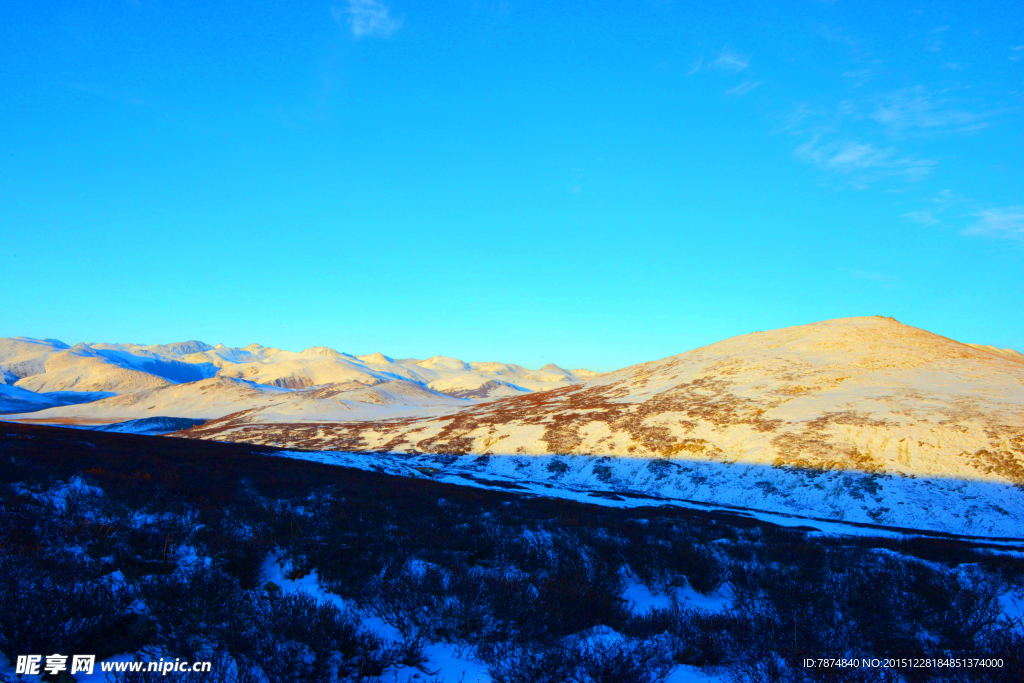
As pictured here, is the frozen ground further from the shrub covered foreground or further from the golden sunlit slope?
the shrub covered foreground

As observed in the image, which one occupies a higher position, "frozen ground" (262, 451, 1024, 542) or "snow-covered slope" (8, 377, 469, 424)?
"snow-covered slope" (8, 377, 469, 424)

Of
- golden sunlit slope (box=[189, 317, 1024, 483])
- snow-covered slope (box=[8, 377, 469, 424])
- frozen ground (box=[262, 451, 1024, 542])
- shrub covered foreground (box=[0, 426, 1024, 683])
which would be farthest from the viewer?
snow-covered slope (box=[8, 377, 469, 424])

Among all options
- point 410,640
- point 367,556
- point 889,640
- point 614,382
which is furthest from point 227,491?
point 614,382

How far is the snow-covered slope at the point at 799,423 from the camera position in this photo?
34688 millimetres

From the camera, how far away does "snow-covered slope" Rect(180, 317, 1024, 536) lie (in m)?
34.7

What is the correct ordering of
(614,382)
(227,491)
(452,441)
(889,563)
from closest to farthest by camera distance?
1. (889,563)
2. (227,491)
3. (452,441)
4. (614,382)

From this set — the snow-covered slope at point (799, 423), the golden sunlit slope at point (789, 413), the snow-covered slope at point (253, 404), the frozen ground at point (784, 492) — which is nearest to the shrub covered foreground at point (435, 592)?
the frozen ground at point (784, 492)

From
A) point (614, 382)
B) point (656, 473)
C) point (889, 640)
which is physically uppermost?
point (614, 382)

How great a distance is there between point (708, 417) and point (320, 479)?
44.7 metres

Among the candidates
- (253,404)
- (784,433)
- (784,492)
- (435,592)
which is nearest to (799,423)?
(784,433)

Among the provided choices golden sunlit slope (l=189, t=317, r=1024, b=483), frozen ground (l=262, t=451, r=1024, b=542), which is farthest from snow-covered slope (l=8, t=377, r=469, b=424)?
frozen ground (l=262, t=451, r=1024, b=542)

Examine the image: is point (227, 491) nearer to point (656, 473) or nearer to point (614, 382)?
point (656, 473)

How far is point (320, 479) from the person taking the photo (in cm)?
2294

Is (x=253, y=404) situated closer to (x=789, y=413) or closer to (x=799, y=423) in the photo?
(x=789, y=413)
